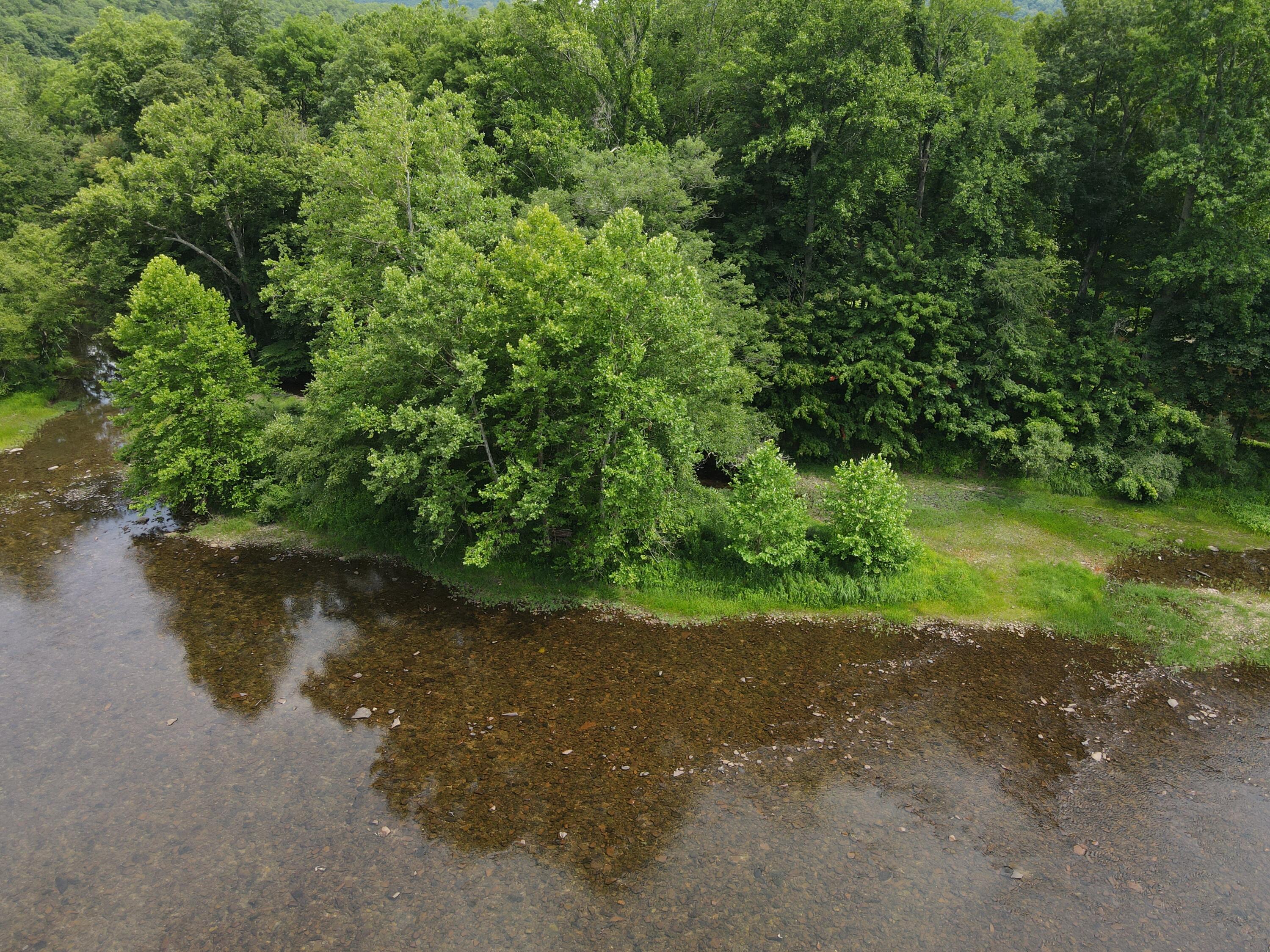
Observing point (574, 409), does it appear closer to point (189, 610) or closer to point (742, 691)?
point (742, 691)

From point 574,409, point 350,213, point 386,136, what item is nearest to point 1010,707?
point 574,409

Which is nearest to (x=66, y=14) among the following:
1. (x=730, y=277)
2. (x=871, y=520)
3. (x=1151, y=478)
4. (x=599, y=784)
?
(x=730, y=277)

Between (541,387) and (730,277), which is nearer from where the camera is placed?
(541,387)

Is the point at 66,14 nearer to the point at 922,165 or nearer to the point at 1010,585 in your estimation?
the point at 922,165

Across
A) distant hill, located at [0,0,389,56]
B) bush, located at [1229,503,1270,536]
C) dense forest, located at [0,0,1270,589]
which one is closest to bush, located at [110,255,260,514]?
dense forest, located at [0,0,1270,589]

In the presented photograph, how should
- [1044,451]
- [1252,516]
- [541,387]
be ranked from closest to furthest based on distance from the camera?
[541,387] → [1252,516] → [1044,451]

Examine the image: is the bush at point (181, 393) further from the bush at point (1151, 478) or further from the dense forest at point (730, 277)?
the bush at point (1151, 478)

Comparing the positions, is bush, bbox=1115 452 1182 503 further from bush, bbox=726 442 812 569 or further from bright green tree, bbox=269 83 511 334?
bright green tree, bbox=269 83 511 334
